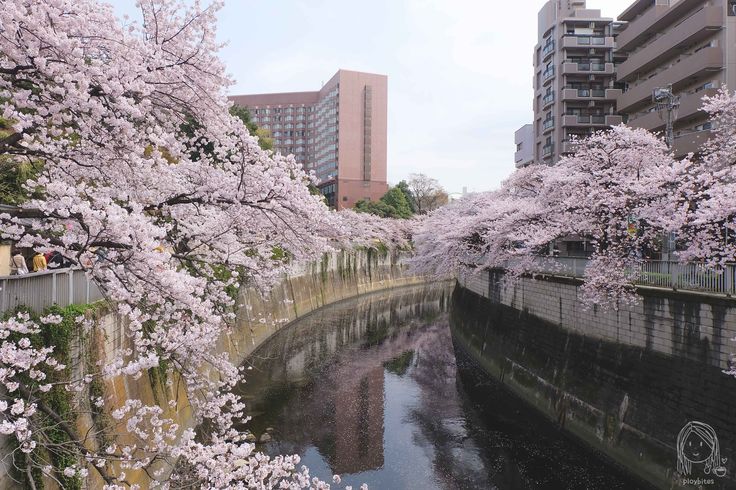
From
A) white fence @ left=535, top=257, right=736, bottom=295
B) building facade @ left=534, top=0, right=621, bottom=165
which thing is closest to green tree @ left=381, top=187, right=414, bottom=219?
building facade @ left=534, top=0, right=621, bottom=165

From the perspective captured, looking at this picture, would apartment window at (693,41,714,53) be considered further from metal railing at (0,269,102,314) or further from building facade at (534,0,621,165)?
metal railing at (0,269,102,314)

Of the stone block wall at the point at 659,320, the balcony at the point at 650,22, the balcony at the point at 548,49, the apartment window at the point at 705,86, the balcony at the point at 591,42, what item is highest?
the balcony at the point at 548,49

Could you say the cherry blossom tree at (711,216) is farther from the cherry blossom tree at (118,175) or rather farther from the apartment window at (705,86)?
the apartment window at (705,86)

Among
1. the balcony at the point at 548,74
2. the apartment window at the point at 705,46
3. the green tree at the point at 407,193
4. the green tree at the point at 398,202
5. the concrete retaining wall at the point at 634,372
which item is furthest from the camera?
the green tree at the point at 407,193

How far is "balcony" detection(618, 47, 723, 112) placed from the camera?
25.9 meters

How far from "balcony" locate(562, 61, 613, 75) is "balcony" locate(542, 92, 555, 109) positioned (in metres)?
2.33

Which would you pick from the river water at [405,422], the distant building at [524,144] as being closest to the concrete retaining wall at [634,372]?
the river water at [405,422]

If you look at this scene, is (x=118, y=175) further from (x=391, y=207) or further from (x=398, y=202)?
(x=398, y=202)

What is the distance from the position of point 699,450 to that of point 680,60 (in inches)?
1033

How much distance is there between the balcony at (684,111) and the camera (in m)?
26.4

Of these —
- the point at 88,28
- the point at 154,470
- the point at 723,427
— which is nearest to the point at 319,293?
the point at 154,470

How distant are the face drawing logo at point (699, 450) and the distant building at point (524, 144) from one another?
4781cm

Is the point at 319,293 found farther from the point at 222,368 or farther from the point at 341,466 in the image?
the point at 222,368

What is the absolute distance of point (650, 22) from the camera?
32312 millimetres
